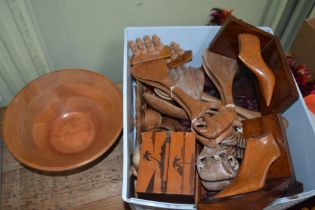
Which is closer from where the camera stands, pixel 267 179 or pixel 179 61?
pixel 267 179

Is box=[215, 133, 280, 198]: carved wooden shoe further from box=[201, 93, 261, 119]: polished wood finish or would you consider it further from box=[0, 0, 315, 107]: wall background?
box=[0, 0, 315, 107]: wall background

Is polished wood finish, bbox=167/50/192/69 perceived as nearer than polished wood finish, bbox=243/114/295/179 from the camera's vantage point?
No

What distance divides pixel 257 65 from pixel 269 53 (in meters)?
0.06

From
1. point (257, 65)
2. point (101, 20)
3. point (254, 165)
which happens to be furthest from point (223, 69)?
point (101, 20)

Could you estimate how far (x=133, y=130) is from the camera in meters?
0.55

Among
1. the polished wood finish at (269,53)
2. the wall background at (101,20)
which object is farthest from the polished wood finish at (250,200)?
the wall background at (101,20)

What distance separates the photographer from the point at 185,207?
0.40 m

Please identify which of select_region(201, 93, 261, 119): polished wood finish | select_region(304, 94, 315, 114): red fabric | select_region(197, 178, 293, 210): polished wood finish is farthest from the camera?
select_region(304, 94, 315, 114): red fabric

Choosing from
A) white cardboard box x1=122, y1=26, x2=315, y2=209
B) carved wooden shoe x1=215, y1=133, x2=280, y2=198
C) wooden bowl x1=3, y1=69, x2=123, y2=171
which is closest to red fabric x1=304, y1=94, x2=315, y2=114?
white cardboard box x1=122, y1=26, x2=315, y2=209

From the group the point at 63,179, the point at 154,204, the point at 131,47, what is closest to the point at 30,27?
the point at 131,47

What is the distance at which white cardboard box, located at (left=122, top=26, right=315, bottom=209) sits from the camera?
0.41 m

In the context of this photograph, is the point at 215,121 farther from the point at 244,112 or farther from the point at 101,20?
the point at 101,20

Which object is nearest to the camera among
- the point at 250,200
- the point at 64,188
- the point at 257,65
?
the point at 250,200

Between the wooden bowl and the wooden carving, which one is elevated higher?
the wooden carving
